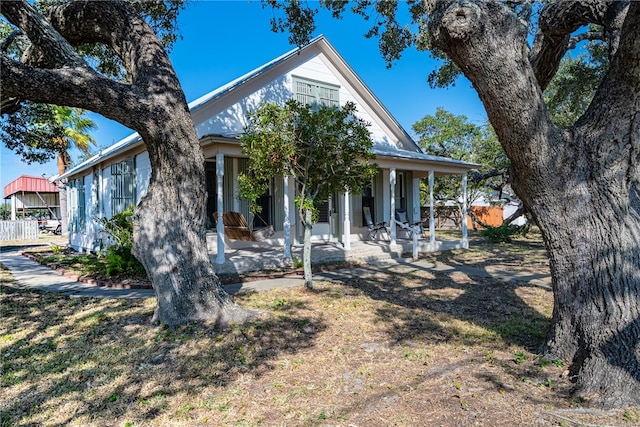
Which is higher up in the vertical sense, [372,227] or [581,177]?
[581,177]

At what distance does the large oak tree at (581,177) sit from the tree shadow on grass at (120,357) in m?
2.74

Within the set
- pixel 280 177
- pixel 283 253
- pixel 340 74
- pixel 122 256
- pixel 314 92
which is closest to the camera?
pixel 122 256

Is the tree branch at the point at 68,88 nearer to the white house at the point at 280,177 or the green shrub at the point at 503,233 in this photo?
the white house at the point at 280,177

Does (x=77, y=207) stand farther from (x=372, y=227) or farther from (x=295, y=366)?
(x=295, y=366)

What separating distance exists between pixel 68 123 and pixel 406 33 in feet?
74.3

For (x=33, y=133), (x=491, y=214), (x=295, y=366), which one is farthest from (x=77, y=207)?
(x=491, y=214)

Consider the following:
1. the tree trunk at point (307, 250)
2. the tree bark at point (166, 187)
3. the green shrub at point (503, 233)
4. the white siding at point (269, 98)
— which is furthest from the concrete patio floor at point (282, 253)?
the green shrub at point (503, 233)

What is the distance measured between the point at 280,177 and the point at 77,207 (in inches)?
389

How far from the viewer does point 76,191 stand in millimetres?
16906

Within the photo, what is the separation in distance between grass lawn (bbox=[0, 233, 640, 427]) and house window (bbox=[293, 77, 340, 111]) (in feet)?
26.8

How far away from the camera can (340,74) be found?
13961mm

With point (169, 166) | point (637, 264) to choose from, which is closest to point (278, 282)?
point (169, 166)

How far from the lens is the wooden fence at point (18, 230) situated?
23.1 meters

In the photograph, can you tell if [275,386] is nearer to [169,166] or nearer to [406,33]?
[169,166]
